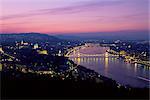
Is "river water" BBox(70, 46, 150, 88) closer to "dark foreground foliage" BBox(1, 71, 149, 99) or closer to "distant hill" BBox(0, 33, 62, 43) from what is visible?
"distant hill" BBox(0, 33, 62, 43)

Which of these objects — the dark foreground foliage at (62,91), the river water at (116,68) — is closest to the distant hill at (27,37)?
the river water at (116,68)

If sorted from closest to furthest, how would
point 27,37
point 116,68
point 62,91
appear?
point 62,91
point 27,37
point 116,68

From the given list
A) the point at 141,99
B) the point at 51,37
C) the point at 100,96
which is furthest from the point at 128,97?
the point at 51,37

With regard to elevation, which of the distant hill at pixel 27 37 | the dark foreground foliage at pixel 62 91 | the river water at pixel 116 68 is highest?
the distant hill at pixel 27 37

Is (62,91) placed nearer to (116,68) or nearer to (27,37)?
(27,37)

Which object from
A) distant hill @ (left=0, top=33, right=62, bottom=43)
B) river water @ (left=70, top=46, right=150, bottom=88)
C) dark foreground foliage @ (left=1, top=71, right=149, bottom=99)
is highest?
distant hill @ (left=0, top=33, right=62, bottom=43)

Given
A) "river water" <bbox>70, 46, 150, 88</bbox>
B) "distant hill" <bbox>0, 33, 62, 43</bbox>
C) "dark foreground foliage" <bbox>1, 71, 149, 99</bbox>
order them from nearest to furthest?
1. "dark foreground foliage" <bbox>1, 71, 149, 99</bbox>
2. "distant hill" <bbox>0, 33, 62, 43</bbox>
3. "river water" <bbox>70, 46, 150, 88</bbox>

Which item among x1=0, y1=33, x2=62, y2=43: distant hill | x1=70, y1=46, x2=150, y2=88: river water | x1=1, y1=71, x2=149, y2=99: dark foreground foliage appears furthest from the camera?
x1=70, y1=46, x2=150, y2=88: river water

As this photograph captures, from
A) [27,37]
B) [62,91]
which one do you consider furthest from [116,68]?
[62,91]

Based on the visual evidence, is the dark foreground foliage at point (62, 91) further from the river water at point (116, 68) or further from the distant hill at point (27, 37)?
the river water at point (116, 68)

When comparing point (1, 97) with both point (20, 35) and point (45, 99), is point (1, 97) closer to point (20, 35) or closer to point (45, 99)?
→ point (45, 99)

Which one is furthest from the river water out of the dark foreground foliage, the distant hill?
the dark foreground foliage
